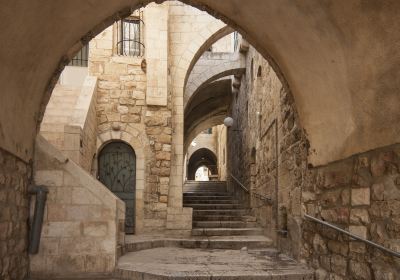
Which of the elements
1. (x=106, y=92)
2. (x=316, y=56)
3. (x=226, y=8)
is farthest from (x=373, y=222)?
(x=106, y=92)

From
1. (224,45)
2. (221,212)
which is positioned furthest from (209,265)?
(224,45)

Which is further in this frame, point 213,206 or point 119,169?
point 213,206

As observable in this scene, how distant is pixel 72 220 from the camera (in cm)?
478

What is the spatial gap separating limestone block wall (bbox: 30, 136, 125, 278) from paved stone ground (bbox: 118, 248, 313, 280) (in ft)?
1.25

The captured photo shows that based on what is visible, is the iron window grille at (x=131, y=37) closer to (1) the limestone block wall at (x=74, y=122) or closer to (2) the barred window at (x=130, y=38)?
(2) the barred window at (x=130, y=38)

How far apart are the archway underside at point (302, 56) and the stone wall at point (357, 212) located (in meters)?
0.17

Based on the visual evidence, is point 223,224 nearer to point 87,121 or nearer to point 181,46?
point 87,121

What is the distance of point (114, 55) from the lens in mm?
9500

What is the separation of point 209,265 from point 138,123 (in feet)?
15.4

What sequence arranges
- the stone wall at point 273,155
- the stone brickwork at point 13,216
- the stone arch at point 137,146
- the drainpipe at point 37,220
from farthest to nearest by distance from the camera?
the stone arch at point 137,146
the stone wall at point 273,155
the drainpipe at point 37,220
the stone brickwork at point 13,216

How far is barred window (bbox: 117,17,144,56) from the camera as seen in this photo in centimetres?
1008

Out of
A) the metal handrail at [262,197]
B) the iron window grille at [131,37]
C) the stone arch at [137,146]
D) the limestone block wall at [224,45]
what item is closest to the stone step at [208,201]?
the metal handrail at [262,197]

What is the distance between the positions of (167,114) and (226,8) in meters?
4.97

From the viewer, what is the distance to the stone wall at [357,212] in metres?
2.97
